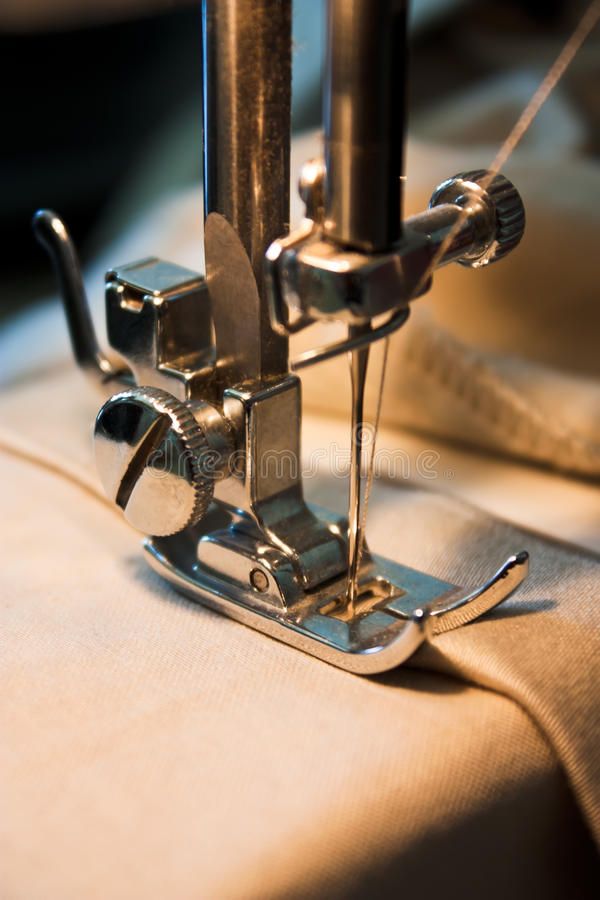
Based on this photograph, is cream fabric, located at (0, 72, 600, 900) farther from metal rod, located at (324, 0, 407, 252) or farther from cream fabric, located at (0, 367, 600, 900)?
metal rod, located at (324, 0, 407, 252)

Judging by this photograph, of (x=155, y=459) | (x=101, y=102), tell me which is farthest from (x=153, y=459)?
(x=101, y=102)

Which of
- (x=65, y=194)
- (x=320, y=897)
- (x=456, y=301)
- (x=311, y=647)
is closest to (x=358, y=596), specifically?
(x=311, y=647)

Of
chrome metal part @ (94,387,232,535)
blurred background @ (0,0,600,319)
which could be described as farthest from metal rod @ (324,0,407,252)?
Result: blurred background @ (0,0,600,319)

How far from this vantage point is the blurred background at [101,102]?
116cm

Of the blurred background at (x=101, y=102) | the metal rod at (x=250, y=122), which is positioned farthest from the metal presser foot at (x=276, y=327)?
the blurred background at (x=101, y=102)

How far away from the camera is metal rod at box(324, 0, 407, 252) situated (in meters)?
0.38

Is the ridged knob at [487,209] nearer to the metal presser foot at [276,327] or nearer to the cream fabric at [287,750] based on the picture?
the metal presser foot at [276,327]

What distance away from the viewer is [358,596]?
1.62 feet

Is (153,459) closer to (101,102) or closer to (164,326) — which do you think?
(164,326)

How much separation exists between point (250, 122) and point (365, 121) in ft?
0.23

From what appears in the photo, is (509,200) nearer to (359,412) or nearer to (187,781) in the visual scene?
(359,412)

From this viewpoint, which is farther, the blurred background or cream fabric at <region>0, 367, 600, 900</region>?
the blurred background

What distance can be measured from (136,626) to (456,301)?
35 centimetres

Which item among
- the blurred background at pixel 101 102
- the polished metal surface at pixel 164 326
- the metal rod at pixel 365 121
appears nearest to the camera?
the metal rod at pixel 365 121
